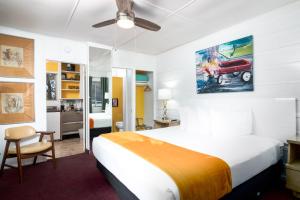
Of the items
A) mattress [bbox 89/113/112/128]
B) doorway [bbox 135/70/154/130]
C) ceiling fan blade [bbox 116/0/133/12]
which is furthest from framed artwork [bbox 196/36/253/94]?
mattress [bbox 89/113/112/128]

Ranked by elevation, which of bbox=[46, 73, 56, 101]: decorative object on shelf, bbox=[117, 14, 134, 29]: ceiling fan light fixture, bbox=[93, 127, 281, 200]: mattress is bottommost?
bbox=[93, 127, 281, 200]: mattress

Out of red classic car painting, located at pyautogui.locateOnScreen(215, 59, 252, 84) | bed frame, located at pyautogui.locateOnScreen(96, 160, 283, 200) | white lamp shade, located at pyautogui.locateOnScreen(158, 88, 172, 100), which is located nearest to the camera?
bed frame, located at pyautogui.locateOnScreen(96, 160, 283, 200)

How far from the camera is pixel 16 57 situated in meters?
3.19

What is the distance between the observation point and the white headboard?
241cm

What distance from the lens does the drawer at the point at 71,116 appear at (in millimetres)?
5266

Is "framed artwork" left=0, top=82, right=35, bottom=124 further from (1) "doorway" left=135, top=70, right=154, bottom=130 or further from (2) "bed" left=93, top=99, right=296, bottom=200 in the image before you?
(1) "doorway" left=135, top=70, right=154, bottom=130

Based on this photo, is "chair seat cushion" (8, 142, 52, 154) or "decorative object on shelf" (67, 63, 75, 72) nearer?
"chair seat cushion" (8, 142, 52, 154)

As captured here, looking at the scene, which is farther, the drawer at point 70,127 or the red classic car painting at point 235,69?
the drawer at point 70,127

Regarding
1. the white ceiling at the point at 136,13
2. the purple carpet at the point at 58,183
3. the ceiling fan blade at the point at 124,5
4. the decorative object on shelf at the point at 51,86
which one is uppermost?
the white ceiling at the point at 136,13

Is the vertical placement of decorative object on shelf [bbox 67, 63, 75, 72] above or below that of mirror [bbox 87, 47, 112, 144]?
above

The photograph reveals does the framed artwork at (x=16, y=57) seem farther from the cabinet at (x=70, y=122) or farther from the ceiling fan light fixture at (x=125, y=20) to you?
the ceiling fan light fixture at (x=125, y=20)

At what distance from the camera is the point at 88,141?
397 centimetres

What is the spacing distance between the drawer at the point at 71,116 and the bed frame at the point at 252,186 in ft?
12.4

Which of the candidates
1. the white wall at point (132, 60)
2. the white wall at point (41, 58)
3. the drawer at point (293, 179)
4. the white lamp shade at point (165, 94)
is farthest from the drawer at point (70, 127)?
the drawer at point (293, 179)
